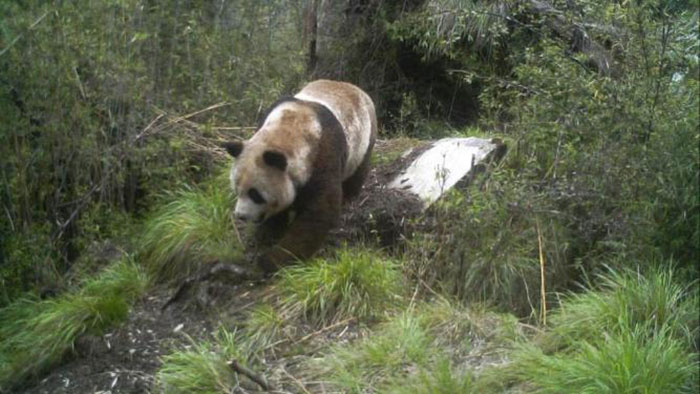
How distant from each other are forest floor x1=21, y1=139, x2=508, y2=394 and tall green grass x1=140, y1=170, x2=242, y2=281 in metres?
0.26

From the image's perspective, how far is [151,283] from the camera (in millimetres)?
8703

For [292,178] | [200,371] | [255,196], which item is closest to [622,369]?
[200,371]

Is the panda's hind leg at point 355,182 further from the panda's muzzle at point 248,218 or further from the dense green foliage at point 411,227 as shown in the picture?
the panda's muzzle at point 248,218

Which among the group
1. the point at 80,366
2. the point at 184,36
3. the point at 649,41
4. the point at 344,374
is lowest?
the point at 80,366

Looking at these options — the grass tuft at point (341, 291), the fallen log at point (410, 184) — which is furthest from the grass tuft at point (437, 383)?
the fallen log at point (410, 184)

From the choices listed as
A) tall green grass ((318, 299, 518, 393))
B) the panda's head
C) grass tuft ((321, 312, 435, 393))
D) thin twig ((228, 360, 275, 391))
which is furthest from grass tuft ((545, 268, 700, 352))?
the panda's head

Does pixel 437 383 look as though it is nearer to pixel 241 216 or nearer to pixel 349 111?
pixel 241 216

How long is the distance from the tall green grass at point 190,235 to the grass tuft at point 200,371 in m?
1.40

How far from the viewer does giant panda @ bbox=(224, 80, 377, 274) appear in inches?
314

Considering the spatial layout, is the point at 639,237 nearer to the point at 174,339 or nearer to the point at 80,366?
the point at 174,339

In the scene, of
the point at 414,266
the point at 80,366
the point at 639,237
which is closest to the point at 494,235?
the point at 414,266

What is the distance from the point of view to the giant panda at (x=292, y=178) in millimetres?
7980

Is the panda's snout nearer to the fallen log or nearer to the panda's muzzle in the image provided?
the panda's muzzle

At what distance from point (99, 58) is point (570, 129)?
3.91 metres
